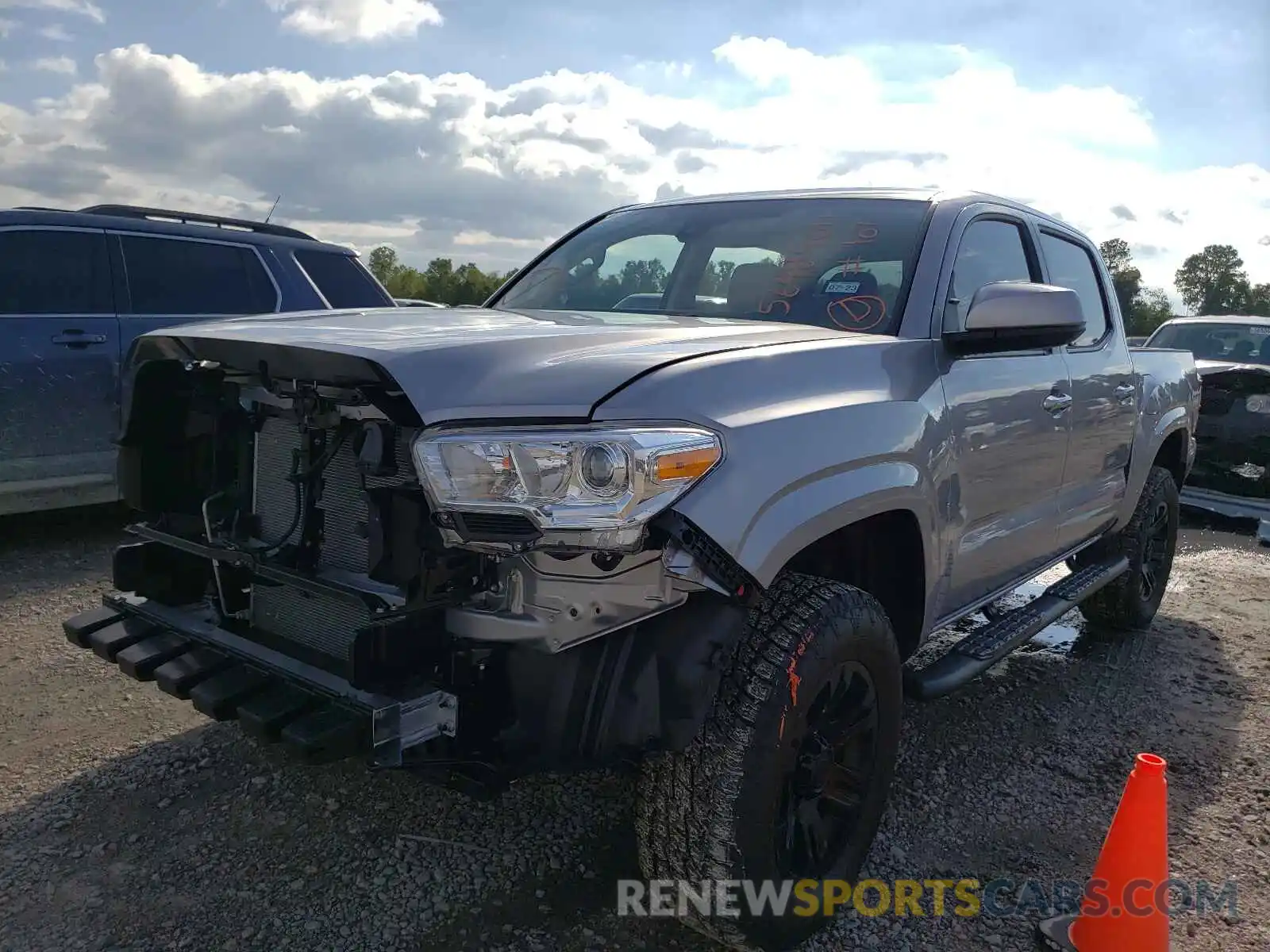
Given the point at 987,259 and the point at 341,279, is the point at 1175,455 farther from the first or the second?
the point at 341,279

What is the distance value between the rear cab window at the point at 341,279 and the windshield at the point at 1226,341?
7.73 meters

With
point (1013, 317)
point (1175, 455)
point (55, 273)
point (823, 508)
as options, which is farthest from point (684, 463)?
point (55, 273)

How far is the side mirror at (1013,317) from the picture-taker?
111 inches

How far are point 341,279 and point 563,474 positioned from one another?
5.13 meters

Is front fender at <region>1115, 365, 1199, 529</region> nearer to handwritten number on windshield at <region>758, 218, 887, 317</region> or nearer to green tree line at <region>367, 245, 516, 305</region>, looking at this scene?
handwritten number on windshield at <region>758, 218, 887, 317</region>

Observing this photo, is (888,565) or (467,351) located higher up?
(467,351)

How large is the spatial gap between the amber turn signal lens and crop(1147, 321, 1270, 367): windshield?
9.55 meters

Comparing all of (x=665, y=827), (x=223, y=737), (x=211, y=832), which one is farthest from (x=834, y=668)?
(x=223, y=737)

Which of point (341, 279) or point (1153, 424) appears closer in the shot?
point (1153, 424)

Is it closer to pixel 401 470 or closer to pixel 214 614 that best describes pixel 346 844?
pixel 214 614

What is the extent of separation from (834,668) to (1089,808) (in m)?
1.47

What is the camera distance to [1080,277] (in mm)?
4465

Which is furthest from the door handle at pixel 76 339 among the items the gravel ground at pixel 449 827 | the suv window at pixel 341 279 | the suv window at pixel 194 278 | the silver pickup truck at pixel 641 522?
the silver pickup truck at pixel 641 522

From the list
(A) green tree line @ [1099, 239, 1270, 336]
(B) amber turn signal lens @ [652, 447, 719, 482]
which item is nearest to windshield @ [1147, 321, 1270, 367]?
(B) amber turn signal lens @ [652, 447, 719, 482]
